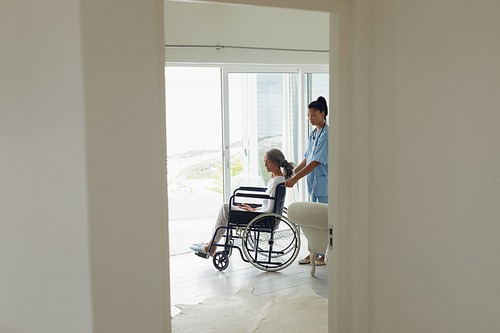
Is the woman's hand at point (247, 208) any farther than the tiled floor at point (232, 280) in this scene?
Yes

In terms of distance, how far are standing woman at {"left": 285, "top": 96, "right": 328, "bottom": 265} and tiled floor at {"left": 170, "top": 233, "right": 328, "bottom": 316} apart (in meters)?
0.40

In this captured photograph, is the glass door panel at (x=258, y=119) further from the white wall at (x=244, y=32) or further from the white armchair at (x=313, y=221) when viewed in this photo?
the white armchair at (x=313, y=221)

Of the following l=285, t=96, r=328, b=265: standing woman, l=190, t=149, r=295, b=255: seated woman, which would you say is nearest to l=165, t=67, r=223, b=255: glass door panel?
l=190, t=149, r=295, b=255: seated woman

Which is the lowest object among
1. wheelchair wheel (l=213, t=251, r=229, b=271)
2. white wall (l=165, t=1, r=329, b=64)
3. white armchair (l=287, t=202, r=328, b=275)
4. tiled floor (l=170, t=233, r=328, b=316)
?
tiled floor (l=170, t=233, r=328, b=316)

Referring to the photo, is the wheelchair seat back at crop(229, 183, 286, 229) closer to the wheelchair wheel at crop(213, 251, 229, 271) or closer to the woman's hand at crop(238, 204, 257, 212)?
the woman's hand at crop(238, 204, 257, 212)

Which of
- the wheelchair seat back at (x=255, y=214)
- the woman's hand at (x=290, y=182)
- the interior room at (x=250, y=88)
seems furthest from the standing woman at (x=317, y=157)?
the interior room at (x=250, y=88)

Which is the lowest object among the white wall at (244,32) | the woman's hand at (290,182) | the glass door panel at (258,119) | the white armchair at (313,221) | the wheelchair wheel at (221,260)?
the wheelchair wheel at (221,260)

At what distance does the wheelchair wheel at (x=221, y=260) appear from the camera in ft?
12.5

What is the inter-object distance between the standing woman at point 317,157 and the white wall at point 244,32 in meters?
1.00
